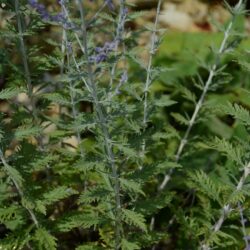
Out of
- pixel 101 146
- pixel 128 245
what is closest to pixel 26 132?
pixel 101 146

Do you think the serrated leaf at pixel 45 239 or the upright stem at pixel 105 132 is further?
the serrated leaf at pixel 45 239

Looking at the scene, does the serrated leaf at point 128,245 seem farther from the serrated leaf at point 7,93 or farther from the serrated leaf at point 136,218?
the serrated leaf at point 7,93

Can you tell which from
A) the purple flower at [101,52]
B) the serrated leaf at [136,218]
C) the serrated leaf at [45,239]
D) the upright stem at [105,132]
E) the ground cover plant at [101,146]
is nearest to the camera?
the upright stem at [105,132]

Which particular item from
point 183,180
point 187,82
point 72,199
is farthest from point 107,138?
point 187,82

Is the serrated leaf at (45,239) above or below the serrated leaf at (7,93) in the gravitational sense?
below

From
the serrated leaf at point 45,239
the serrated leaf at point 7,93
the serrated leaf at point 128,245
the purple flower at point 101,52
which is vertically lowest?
the serrated leaf at point 45,239

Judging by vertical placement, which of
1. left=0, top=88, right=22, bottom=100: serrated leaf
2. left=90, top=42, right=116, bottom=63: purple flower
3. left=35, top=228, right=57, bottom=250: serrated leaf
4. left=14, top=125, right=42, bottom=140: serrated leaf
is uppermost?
left=90, top=42, right=116, bottom=63: purple flower

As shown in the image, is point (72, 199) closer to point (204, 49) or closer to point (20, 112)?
point (20, 112)

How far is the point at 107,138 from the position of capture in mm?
2199

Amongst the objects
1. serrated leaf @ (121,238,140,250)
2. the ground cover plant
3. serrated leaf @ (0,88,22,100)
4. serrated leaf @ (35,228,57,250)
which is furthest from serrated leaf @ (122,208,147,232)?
serrated leaf @ (0,88,22,100)

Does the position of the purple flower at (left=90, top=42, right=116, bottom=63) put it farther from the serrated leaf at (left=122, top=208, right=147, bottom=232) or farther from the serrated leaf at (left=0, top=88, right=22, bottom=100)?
the serrated leaf at (left=122, top=208, right=147, bottom=232)

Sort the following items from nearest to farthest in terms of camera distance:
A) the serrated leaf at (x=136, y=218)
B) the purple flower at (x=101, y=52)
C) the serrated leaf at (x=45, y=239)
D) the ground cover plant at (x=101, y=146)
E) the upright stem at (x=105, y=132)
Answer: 1. the upright stem at (x=105, y=132)
2. the purple flower at (x=101, y=52)
3. the ground cover plant at (x=101, y=146)
4. the serrated leaf at (x=136, y=218)
5. the serrated leaf at (x=45, y=239)

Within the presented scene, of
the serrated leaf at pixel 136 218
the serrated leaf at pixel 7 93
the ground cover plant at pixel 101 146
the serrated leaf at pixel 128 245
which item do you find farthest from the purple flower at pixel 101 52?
the serrated leaf at pixel 128 245

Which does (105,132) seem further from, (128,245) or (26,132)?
(128,245)
